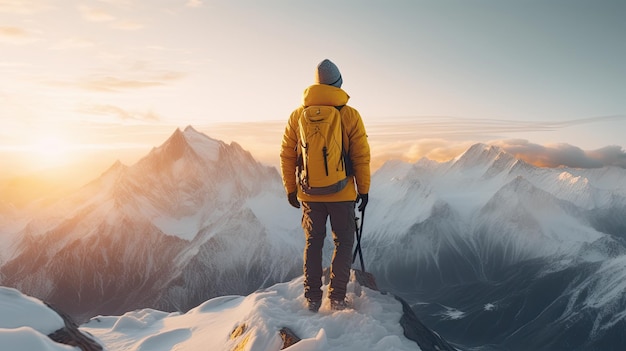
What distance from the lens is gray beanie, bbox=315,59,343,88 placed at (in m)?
13.0

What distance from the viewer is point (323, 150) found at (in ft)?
40.4

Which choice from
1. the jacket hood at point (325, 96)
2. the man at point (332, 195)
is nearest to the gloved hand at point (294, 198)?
the man at point (332, 195)

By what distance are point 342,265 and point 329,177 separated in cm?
256

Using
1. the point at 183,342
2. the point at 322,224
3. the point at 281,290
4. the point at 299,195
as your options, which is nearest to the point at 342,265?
the point at 322,224

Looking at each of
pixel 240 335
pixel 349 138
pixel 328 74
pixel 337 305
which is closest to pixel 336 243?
pixel 337 305

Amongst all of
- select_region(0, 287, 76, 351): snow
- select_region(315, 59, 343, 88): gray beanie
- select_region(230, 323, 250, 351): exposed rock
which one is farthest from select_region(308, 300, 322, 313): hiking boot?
select_region(0, 287, 76, 351): snow

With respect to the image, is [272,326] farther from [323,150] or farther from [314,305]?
[323,150]

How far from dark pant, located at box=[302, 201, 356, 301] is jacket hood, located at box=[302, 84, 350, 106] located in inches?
107

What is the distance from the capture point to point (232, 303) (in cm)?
1805

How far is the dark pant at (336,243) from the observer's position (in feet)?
43.0

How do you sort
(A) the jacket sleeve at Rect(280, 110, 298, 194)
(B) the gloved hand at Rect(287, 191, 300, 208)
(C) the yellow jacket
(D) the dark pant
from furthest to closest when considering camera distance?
(B) the gloved hand at Rect(287, 191, 300, 208), (A) the jacket sleeve at Rect(280, 110, 298, 194), (D) the dark pant, (C) the yellow jacket

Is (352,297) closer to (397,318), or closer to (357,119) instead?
(397,318)

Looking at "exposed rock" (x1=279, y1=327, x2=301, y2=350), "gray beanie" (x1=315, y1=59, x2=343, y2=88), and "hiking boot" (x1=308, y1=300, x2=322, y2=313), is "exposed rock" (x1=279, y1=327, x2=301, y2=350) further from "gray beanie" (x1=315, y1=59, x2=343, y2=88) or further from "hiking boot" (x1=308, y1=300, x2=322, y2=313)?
"gray beanie" (x1=315, y1=59, x2=343, y2=88)

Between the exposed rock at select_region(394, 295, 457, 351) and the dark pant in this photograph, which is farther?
the dark pant
